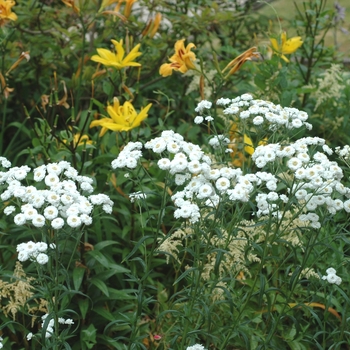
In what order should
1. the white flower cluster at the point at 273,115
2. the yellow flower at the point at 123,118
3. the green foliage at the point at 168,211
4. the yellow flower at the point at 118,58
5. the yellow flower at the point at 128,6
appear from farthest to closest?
the yellow flower at the point at 128,6, the yellow flower at the point at 118,58, the yellow flower at the point at 123,118, the white flower cluster at the point at 273,115, the green foliage at the point at 168,211

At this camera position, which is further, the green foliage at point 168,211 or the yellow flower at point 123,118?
the yellow flower at point 123,118

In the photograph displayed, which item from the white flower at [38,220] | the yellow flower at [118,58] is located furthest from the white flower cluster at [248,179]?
the yellow flower at [118,58]

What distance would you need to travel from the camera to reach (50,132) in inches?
123

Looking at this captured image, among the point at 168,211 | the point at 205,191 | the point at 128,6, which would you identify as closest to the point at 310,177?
the point at 205,191

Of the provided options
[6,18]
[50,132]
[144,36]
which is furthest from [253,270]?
[6,18]

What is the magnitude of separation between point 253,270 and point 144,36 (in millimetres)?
1472

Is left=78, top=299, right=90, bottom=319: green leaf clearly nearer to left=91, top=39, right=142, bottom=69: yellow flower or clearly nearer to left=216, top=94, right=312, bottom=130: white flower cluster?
left=216, top=94, right=312, bottom=130: white flower cluster

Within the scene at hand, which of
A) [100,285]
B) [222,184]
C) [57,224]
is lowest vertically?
[100,285]

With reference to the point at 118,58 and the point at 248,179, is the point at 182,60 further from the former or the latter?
the point at 248,179

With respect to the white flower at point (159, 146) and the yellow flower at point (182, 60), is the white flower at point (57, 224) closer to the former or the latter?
the white flower at point (159, 146)

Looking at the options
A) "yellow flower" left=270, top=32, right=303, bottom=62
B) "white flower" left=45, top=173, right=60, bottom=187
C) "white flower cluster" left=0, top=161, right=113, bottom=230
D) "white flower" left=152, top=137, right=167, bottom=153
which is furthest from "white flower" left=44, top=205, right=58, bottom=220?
"yellow flower" left=270, top=32, right=303, bottom=62

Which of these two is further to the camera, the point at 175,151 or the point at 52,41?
the point at 52,41

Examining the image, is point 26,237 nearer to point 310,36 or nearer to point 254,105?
point 254,105

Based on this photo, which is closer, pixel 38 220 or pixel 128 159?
pixel 38 220
